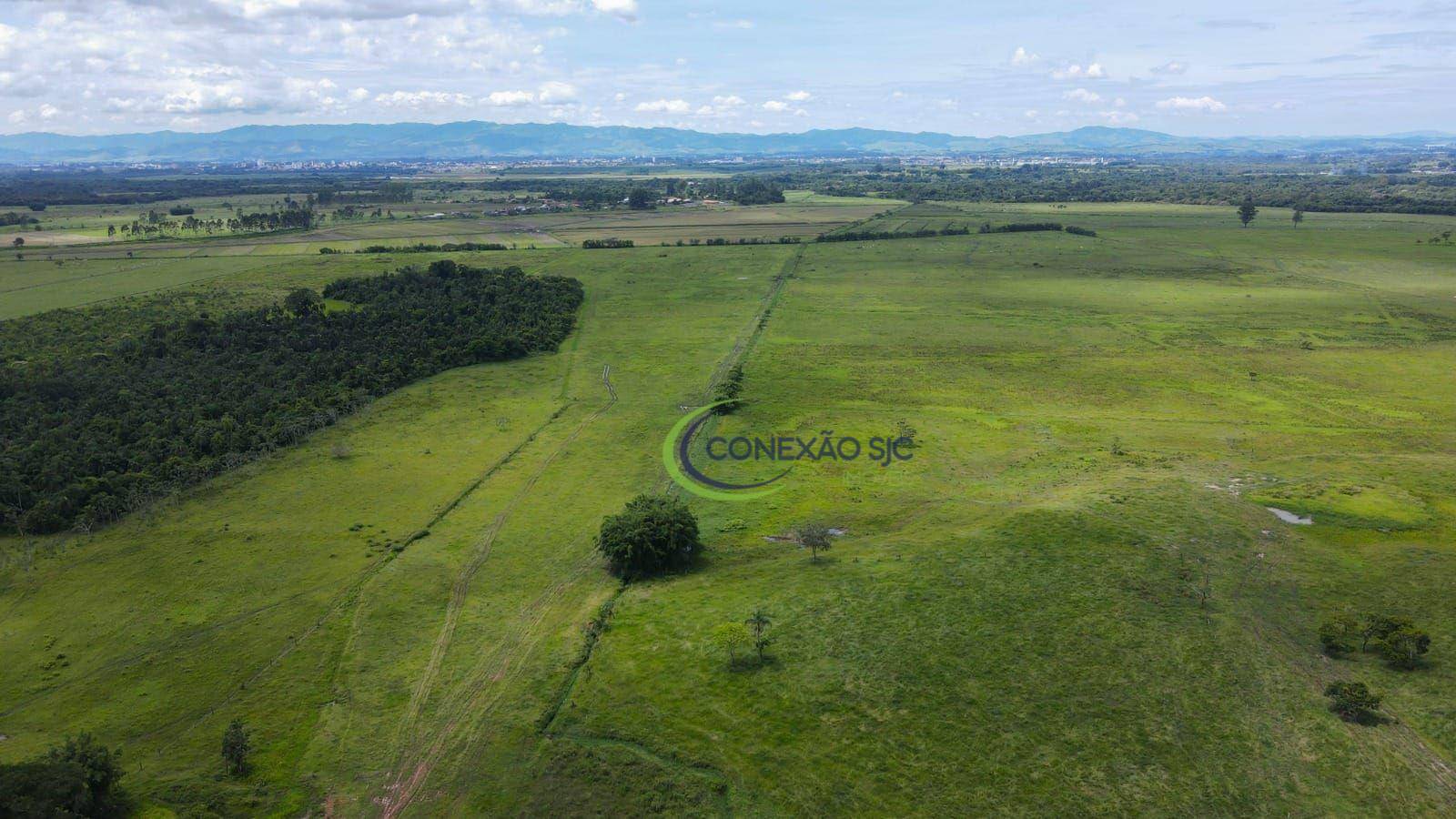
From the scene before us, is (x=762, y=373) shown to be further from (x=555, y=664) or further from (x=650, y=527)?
(x=555, y=664)

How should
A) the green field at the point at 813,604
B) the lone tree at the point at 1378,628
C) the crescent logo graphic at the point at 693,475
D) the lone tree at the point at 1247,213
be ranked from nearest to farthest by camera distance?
the green field at the point at 813,604
the lone tree at the point at 1378,628
the crescent logo graphic at the point at 693,475
the lone tree at the point at 1247,213

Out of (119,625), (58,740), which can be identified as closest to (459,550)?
(119,625)

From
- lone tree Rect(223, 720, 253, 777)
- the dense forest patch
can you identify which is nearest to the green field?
lone tree Rect(223, 720, 253, 777)

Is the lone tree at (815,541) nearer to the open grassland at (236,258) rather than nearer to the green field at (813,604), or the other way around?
the green field at (813,604)

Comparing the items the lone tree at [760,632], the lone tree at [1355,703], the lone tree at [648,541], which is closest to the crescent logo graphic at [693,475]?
the lone tree at [648,541]

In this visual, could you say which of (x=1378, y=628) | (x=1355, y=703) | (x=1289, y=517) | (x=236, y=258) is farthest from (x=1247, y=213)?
(x=236, y=258)

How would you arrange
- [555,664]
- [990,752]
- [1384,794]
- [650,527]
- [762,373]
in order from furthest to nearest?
[762,373] → [650,527] → [555,664] → [990,752] → [1384,794]

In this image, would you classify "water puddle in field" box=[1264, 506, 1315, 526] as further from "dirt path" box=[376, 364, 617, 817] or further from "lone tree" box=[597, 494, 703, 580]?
"dirt path" box=[376, 364, 617, 817]
